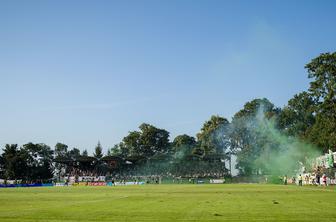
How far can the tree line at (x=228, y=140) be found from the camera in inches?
2965

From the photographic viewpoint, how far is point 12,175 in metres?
126

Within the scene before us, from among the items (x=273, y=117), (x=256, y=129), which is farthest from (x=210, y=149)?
(x=273, y=117)

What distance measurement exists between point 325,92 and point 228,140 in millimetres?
57714

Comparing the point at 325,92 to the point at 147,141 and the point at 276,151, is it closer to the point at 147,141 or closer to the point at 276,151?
the point at 276,151

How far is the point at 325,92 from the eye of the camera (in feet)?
246

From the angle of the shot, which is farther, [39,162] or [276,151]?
[39,162]

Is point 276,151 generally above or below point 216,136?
below

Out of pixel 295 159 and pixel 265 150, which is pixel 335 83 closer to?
pixel 295 159

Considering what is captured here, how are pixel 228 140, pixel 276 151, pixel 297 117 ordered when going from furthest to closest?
pixel 228 140
pixel 276 151
pixel 297 117

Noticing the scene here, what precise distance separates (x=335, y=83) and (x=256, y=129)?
160 ft

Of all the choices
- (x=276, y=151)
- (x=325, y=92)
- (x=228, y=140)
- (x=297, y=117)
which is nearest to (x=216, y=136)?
(x=228, y=140)

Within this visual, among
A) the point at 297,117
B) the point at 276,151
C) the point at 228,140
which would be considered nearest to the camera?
the point at 297,117

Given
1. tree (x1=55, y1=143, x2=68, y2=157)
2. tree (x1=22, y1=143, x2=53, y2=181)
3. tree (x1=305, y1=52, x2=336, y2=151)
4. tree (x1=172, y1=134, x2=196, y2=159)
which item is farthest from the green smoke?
tree (x1=55, y1=143, x2=68, y2=157)

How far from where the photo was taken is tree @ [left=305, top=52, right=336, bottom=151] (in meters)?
73.4
